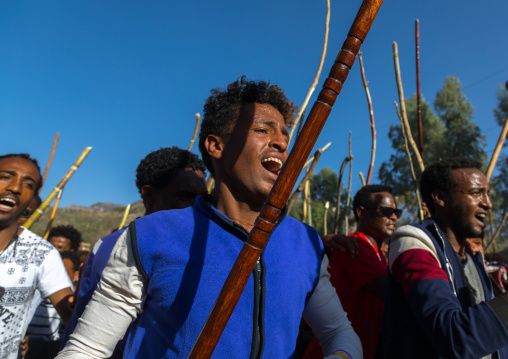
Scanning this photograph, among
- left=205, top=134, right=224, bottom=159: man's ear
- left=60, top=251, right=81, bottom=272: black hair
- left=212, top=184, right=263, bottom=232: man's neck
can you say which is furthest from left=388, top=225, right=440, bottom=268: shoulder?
left=60, top=251, right=81, bottom=272: black hair

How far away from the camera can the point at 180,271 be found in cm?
122

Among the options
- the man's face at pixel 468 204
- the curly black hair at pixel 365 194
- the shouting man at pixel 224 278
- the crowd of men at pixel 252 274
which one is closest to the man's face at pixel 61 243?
the crowd of men at pixel 252 274

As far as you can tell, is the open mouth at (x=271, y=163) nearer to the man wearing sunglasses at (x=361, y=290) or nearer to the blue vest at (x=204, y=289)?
the blue vest at (x=204, y=289)

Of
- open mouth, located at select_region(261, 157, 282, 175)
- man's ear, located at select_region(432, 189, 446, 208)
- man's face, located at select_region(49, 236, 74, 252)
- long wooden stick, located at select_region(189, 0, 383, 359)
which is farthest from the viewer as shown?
man's face, located at select_region(49, 236, 74, 252)

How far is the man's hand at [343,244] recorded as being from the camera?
2432 millimetres

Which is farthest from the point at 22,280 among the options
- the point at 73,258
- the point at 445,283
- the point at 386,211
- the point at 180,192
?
the point at 386,211

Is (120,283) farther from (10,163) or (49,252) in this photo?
(10,163)

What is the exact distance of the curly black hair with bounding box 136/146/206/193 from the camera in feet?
8.84

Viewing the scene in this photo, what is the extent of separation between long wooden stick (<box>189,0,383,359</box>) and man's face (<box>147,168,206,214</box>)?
1721mm

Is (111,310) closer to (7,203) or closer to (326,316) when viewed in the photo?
(326,316)

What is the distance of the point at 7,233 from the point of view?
7.82 ft

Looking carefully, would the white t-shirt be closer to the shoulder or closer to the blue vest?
the blue vest

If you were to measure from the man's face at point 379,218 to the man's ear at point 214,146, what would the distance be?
2.15 m

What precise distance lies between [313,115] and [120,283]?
2.60 feet
